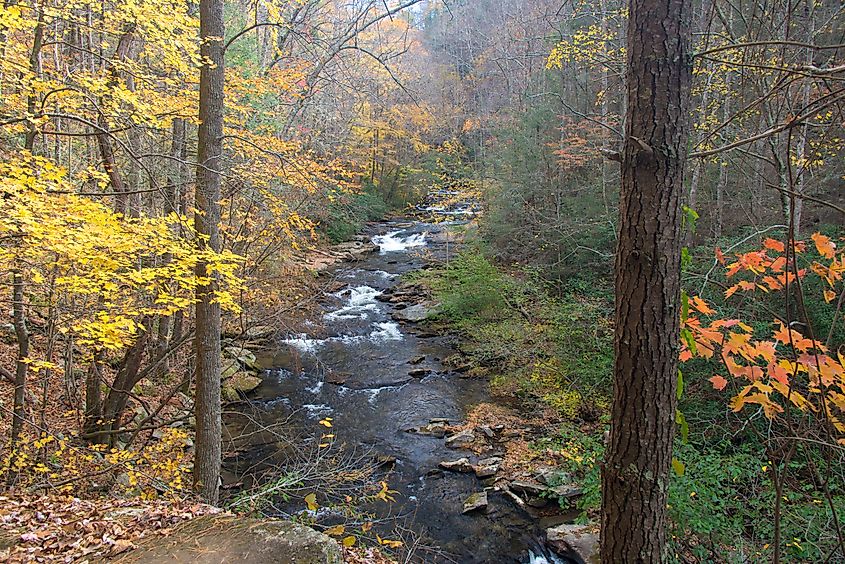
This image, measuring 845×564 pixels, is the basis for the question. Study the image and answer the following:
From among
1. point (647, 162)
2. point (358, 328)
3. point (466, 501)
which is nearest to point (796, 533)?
point (466, 501)

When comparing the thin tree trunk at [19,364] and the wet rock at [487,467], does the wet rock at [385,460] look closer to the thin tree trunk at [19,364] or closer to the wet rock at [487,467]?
the wet rock at [487,467]

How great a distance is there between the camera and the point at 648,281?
2.02 meters

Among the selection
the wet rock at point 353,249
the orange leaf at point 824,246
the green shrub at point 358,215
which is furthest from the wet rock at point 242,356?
the orange leaf at point 824,246

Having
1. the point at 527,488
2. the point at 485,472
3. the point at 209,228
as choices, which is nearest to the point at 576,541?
the point at 527,488

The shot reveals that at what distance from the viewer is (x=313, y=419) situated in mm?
8586

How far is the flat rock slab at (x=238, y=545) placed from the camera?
313cm

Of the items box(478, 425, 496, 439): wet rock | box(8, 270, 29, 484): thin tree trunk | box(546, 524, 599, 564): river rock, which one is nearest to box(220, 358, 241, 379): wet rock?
box(8, 270, 29, 484): thin tree trunk

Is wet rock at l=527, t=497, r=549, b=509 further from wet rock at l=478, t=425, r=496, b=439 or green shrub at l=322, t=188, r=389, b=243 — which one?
green shrub at l=322, t=188, r=389, b=243

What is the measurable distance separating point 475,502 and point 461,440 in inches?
A: 60.6

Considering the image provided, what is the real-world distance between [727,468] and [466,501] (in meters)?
3.17

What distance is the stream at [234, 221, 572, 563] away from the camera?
5.90m

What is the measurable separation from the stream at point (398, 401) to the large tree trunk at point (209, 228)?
2.48 meters

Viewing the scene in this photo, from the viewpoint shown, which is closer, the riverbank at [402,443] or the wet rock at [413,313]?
the riverbank at [402,443]

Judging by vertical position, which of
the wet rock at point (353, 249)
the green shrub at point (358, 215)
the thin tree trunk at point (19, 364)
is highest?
the green shrub at point (358, 215)
